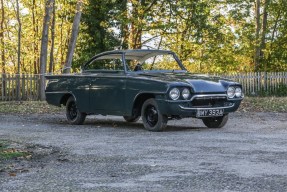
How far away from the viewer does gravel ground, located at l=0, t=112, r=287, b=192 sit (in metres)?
6.20

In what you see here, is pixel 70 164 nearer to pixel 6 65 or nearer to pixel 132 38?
pixel 132 38

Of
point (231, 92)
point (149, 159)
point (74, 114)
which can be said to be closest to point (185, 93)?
point (231, 92)

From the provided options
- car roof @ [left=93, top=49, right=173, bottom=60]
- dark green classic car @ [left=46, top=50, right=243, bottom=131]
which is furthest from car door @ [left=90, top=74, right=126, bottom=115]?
car roof @ [left=93, top=49, right=173, bottom=60]

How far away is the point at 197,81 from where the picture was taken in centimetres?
1174

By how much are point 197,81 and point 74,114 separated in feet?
12.9

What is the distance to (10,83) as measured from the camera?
26.5 meters

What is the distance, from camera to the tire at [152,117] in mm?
11856

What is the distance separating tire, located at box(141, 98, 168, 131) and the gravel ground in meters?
0.22

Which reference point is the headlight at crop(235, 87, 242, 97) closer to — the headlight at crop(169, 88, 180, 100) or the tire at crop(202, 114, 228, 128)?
the tire at crop(202, 114, 228, 128)

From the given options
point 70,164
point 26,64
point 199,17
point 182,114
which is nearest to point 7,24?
point 26,64

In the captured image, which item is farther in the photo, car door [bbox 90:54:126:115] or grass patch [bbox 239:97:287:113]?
grass patch [bbox 239:97:287:113]

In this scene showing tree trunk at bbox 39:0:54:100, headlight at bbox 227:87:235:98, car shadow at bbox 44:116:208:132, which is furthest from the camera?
tree trunk at bbox 39:0:54:100

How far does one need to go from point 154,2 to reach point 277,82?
359 inches

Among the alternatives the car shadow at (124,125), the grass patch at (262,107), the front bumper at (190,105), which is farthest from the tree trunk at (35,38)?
the front bumper at (190,105)
